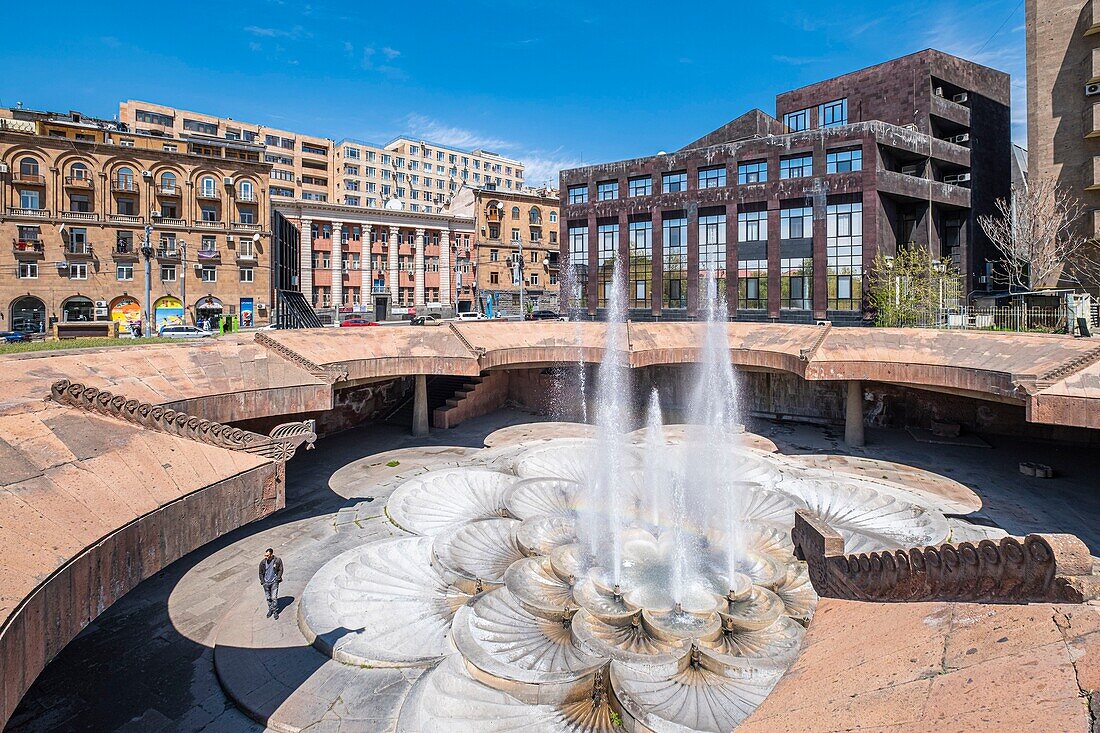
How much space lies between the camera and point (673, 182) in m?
45.5

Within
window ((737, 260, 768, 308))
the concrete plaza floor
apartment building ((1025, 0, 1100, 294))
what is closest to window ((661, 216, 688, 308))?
window ((737, 260, 768, 308))

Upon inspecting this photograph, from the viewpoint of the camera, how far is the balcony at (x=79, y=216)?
43656mm

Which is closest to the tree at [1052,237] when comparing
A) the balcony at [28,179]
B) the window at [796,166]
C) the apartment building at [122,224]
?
the window at [796,166]

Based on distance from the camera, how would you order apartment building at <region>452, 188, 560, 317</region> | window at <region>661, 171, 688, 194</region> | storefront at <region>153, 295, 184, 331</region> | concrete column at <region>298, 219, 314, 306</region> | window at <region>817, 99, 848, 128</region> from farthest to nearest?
apartment building at <region>452, 188, 560, 317</region> < concrete column at <region>298, 219, 314, 306</region> < storefront at <region>153, 295, 184, 331</region> < window at <region>661, 171, 688, 194</region> < window at <region>817, 99, 848, 128</region>

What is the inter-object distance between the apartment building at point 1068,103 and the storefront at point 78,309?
64.7 m

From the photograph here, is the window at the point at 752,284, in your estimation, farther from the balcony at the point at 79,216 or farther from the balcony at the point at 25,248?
the balcony at the point at 25,248

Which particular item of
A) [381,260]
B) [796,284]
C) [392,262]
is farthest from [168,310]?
[796,284]

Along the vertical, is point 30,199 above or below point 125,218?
above

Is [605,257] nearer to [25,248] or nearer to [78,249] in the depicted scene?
[78,249]

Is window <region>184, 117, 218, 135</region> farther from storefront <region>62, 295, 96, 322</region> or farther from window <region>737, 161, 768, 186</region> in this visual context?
window <region>737, 161, 768, 186</region>

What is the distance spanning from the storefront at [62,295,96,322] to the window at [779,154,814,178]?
52749 mm

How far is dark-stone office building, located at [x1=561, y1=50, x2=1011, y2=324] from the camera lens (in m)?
38.6

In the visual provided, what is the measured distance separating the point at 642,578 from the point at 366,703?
5600 millimetres

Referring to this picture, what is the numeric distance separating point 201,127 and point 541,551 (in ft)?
244
